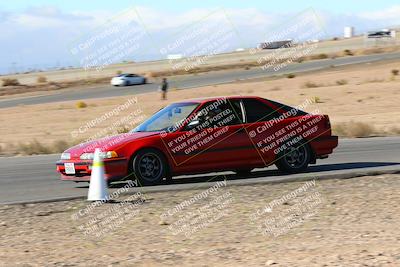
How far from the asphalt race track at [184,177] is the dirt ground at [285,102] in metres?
5.25

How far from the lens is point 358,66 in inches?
2621

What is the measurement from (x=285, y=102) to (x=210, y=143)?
87.5ft

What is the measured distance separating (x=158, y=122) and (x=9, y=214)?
3.79 meters

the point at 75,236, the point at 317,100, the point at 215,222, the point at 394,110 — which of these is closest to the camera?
the point at 75,236

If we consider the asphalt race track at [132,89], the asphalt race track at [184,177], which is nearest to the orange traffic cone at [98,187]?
the asphalt race track at [184,177]

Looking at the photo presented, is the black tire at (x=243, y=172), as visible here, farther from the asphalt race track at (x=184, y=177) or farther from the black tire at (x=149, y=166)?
the black tire at (x=149, y=166)

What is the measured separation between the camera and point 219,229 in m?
9.29

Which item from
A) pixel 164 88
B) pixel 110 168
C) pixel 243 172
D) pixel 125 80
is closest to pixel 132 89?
pixel 125 80

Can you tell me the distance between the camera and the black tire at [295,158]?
14258 mm

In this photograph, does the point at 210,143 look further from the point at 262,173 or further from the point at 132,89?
the point at 132,89

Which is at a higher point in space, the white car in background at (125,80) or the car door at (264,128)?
the white car in background at (125,80)

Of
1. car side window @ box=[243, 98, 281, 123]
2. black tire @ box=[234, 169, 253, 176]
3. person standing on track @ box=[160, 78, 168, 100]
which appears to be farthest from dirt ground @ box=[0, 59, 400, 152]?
car side window @ box=[243, 98, 281, 123]

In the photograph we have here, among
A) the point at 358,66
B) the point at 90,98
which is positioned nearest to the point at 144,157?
the point at 90,98

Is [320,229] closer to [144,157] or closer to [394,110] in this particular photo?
[144,157]
